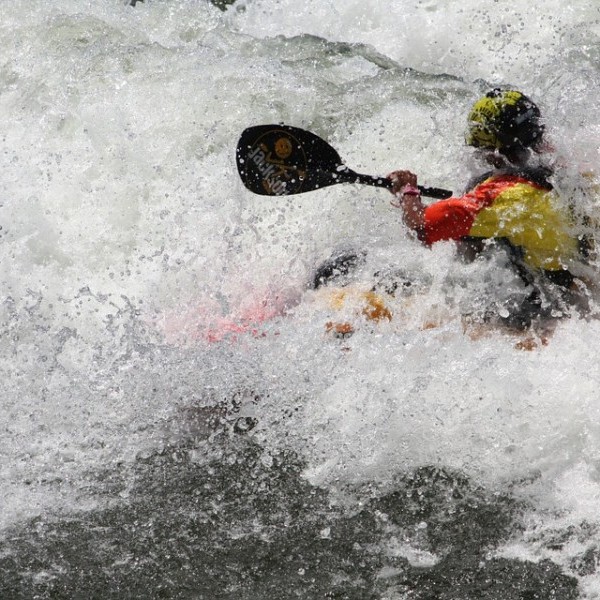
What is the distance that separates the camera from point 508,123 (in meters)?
3.99

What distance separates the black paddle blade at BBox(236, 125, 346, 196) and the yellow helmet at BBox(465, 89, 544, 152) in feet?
2.08

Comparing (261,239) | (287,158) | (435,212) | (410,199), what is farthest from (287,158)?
(261,239)

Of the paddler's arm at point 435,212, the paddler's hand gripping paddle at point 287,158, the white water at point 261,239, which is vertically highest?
the paddler's arm at point 435,212

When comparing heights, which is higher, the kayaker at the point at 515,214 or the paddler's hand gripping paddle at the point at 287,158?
the kayaker at the point at 515,214

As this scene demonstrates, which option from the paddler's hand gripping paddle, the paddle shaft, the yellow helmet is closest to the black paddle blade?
the paddler's hand gripping paddle

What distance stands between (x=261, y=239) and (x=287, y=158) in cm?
106

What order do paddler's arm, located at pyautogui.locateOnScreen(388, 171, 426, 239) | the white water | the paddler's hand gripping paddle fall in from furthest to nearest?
the paddler's hand gripping paddle → paddler's arm, located at pyautogui.locateOnScreen(388, 171, 426, 239) → the white water

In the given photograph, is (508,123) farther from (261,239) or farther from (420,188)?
(261,239)

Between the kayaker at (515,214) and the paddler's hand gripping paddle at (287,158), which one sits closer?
the kayaker at (515,214)

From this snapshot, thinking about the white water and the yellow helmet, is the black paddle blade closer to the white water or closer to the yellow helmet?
the white water

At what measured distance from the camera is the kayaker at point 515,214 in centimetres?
396

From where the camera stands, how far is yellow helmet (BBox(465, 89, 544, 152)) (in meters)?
3.99

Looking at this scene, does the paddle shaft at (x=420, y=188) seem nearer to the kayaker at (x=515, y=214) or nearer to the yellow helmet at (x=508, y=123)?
the kayaker at (x=515, y=214)

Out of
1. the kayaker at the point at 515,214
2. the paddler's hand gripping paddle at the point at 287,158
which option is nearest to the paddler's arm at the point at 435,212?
the kayaker at the point at 515,214
